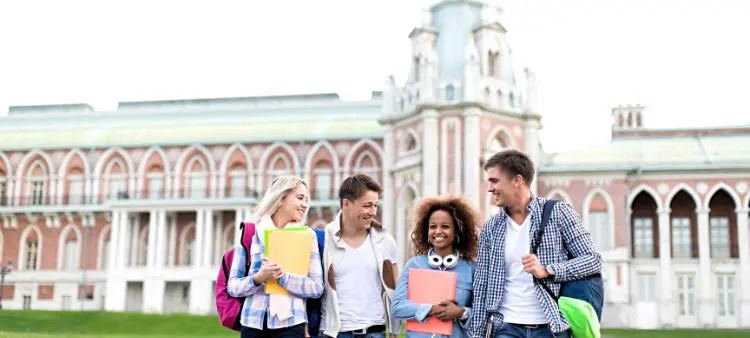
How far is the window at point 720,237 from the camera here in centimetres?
3584

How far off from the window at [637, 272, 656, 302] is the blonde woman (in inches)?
1252

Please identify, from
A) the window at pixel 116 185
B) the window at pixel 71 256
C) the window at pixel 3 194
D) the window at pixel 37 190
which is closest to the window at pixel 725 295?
the window at pixel 116 185

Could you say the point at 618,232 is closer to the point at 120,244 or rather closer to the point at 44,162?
the point at 120,244

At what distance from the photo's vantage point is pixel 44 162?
45406 mm

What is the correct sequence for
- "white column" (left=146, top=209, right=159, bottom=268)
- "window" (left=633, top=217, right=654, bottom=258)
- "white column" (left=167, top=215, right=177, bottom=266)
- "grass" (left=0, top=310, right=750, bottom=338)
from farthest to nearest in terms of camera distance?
"white column" (left=167, top=215, right=177, bottom=266) → "white column" (left=146, top=209, right=159, bottom=268) → "window" (left=633, top=217, right=654, bottom=258) → "grass" (left=0, top=310, right=750, bottom=338)

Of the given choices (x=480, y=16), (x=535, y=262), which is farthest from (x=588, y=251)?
(x=480, y=16)

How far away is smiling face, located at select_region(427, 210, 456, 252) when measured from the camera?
6.04m

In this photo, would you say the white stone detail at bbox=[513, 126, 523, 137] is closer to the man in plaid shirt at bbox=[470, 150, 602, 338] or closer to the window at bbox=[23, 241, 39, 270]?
the window at bbox=[23, 241, 39, 270]

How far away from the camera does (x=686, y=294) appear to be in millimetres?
35156

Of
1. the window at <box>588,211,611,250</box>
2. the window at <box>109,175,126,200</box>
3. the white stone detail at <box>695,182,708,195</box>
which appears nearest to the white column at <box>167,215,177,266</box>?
the window at <box>109,175,126,200</box>

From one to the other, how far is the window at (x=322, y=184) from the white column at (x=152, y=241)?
7918mm

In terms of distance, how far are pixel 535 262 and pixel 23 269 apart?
43.7m

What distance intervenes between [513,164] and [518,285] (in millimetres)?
791

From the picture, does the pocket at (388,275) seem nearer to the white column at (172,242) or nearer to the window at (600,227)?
the window at (600,227)
